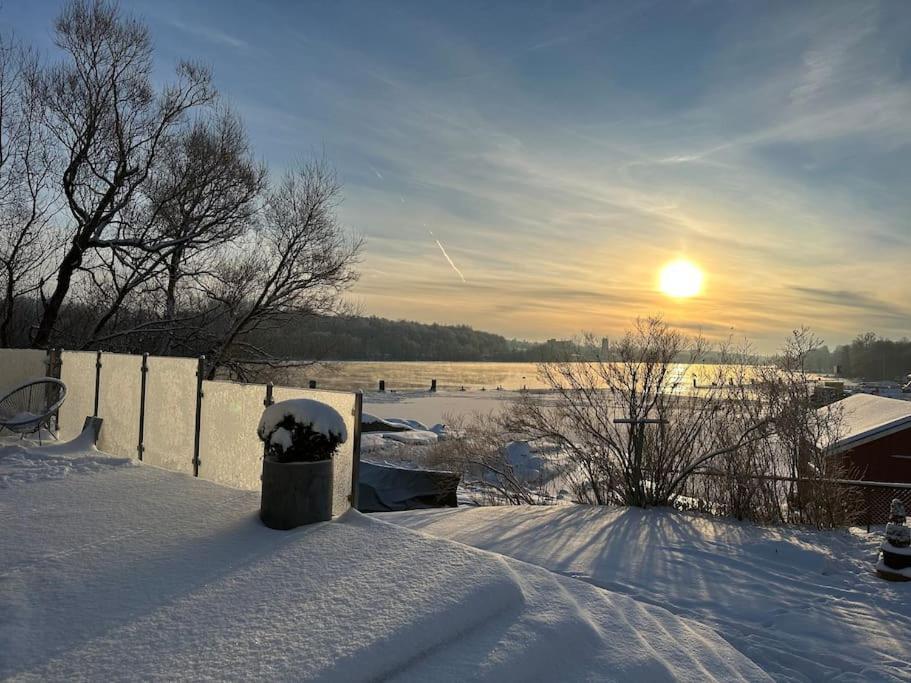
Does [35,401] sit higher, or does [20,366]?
[20,366]

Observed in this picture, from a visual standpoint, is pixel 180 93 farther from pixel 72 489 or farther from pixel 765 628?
pixel 765 628

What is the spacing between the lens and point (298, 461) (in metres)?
5.10

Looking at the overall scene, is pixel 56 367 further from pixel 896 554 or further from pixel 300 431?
pixel 896 554

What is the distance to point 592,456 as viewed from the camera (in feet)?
34.6

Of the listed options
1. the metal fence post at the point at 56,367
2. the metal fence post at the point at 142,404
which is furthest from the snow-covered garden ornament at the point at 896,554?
the metal fence post at the point at 56,367

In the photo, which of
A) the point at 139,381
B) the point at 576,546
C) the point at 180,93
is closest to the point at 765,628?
the point at 576,546

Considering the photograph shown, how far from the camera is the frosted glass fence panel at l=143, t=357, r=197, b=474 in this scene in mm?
7633

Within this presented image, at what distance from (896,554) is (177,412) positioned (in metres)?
8.49

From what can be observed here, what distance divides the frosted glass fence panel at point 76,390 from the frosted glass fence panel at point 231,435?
313cm

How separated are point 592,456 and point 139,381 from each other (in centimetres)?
731

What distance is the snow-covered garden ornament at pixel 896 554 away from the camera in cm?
631

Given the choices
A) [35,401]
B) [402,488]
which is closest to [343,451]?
[402,488]

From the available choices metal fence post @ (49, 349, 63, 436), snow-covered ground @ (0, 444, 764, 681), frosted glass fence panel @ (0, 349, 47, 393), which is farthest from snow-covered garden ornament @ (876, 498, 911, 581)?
frosted glass fence panel @ (0, 349, 47, 393)

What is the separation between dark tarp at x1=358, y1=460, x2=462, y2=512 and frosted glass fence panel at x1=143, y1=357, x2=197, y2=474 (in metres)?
4.34
